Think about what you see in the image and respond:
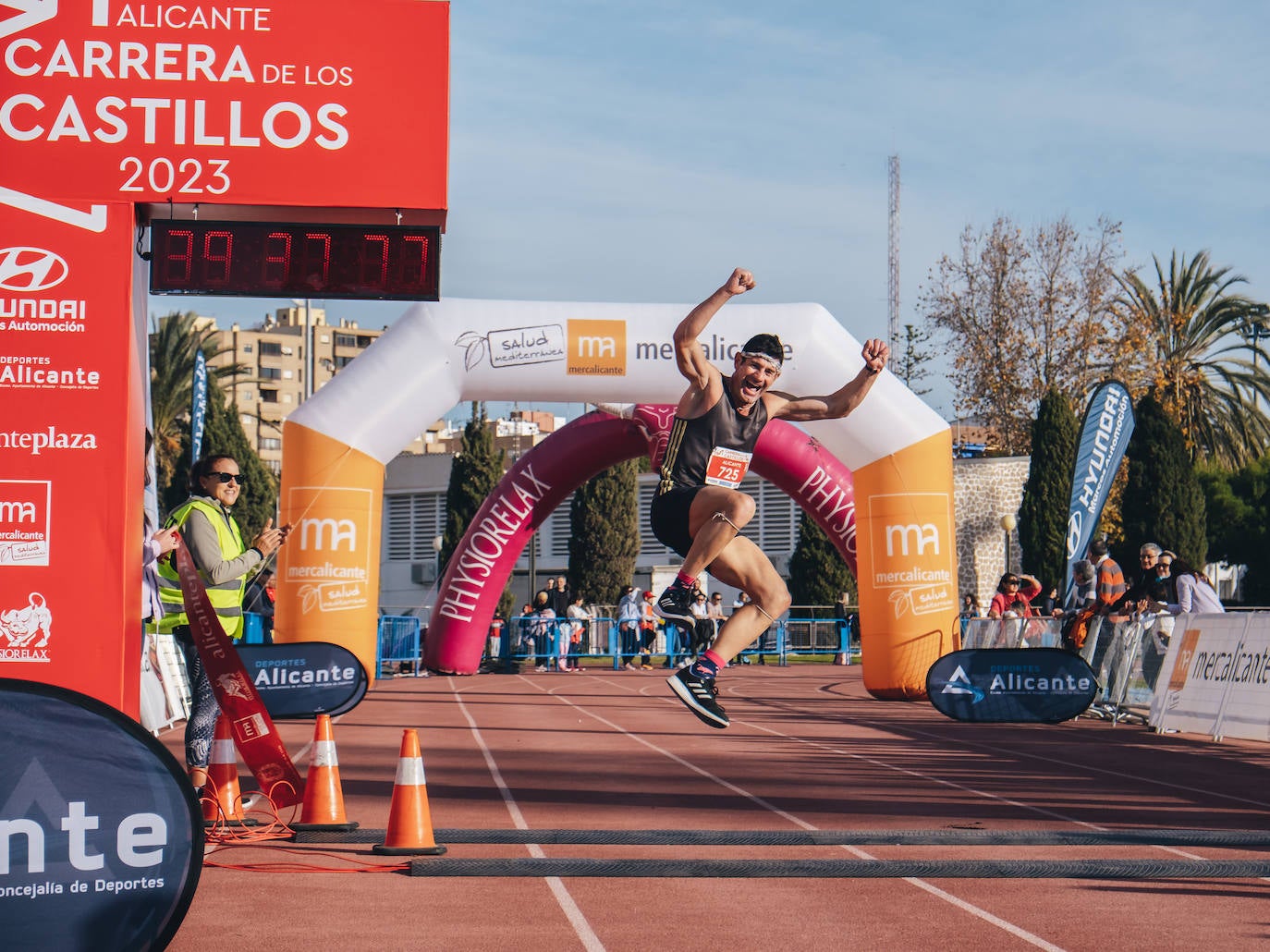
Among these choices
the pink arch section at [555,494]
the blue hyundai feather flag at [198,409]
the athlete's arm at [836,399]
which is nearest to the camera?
the athlete's arm at [836,399]

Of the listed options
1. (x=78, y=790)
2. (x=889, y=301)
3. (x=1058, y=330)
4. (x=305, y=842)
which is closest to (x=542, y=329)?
(x=305, y=842)

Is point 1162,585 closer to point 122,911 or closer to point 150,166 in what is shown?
point 150,166

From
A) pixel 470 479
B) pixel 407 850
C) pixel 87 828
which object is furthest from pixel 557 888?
pixel 470 479

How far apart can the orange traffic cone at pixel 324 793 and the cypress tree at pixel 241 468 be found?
129 ft

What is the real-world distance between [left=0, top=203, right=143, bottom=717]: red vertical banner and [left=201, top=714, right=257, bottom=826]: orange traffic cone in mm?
629

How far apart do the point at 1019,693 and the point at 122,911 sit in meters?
12.8

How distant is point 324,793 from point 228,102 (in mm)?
3759

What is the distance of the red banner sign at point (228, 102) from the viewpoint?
7996 mm

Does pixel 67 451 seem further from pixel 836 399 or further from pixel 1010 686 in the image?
Result: pixel 1010 686

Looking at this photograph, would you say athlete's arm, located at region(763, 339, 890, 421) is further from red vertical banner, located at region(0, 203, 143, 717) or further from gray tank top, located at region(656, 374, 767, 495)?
red vertical banner, located at region(0, 203, 143, 717)

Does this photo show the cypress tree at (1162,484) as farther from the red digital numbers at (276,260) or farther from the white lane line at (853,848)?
the red digital numbers at (276,260)

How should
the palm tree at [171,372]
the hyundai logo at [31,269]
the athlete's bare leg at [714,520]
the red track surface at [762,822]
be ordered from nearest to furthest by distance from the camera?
the red track surface at [762,822], the athlete's bare leg at [714,520], the hyundai logo at [31,269], the palm tree at [171,372]

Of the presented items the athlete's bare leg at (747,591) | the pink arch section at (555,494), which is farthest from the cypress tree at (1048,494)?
the athlete's bare leg at (747,591)

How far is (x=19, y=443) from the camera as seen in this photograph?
7895 millimetres
